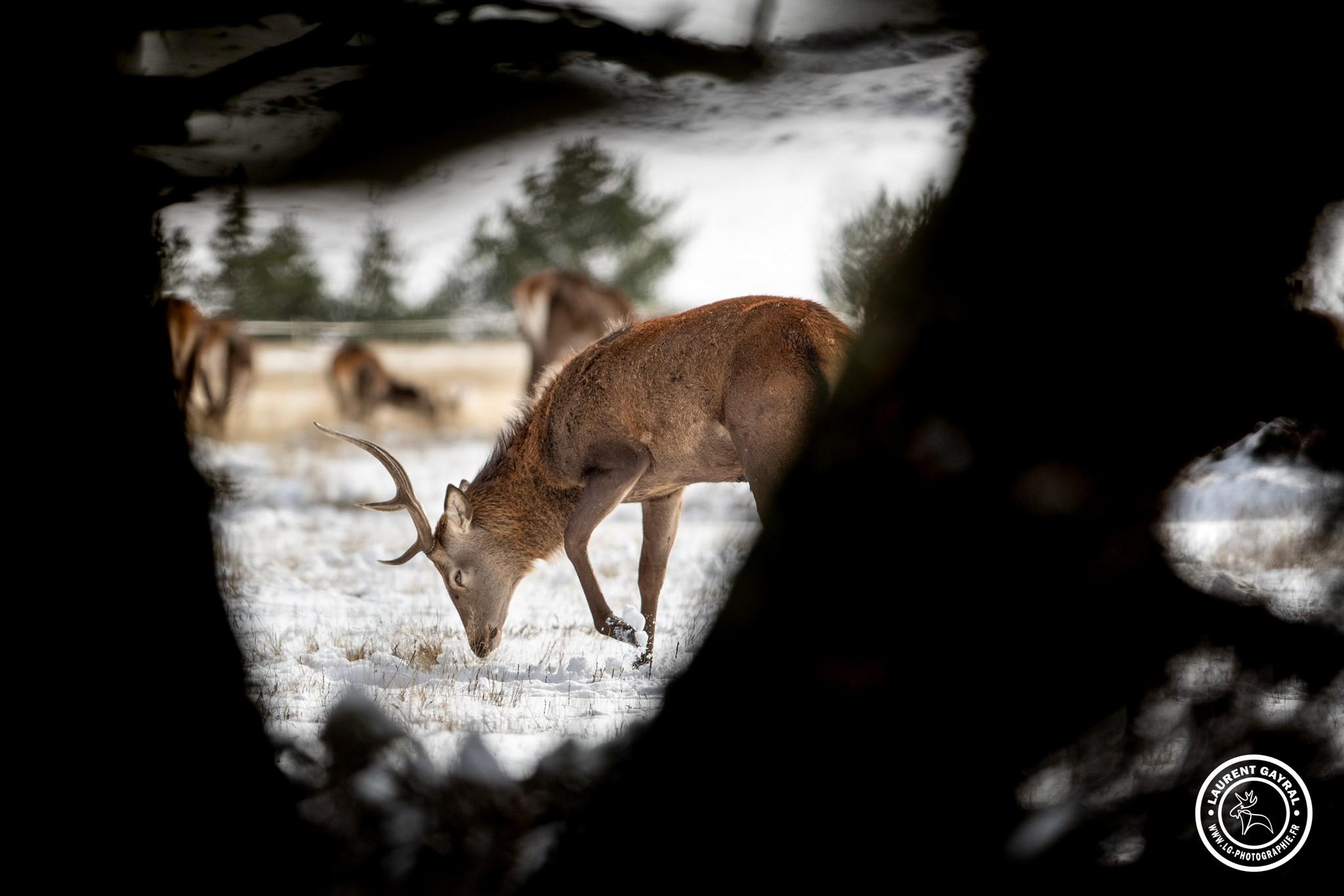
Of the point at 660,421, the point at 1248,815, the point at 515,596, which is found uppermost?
the point at 1248,815

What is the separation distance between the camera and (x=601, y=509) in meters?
5.62

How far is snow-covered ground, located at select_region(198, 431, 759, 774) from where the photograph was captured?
3594mm

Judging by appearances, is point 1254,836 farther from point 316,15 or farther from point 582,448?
point 582,448

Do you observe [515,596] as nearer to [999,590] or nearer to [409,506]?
[409,506]

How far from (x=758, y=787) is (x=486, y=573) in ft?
13.6

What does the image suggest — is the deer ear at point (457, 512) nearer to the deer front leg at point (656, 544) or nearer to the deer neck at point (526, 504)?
the deer neck at point (526, 504)

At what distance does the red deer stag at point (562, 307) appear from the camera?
16.1 meters

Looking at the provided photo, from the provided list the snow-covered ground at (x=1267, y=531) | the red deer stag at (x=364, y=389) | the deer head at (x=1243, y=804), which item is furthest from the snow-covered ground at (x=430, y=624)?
the red deer stag at (x=364, y=389)

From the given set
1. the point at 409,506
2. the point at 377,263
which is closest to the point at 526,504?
the point at 409,506

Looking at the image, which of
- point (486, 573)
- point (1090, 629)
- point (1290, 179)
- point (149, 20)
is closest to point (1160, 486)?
point (1090, 629)

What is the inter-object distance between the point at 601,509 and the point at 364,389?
18899 millimetres

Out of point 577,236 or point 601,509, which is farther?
point 577,236

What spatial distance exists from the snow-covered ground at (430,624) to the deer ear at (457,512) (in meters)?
0.54

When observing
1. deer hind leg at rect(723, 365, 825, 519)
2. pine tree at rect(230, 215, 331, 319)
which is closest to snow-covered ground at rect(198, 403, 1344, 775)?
deer hind leg at rect(723, 365, 825, 519)
